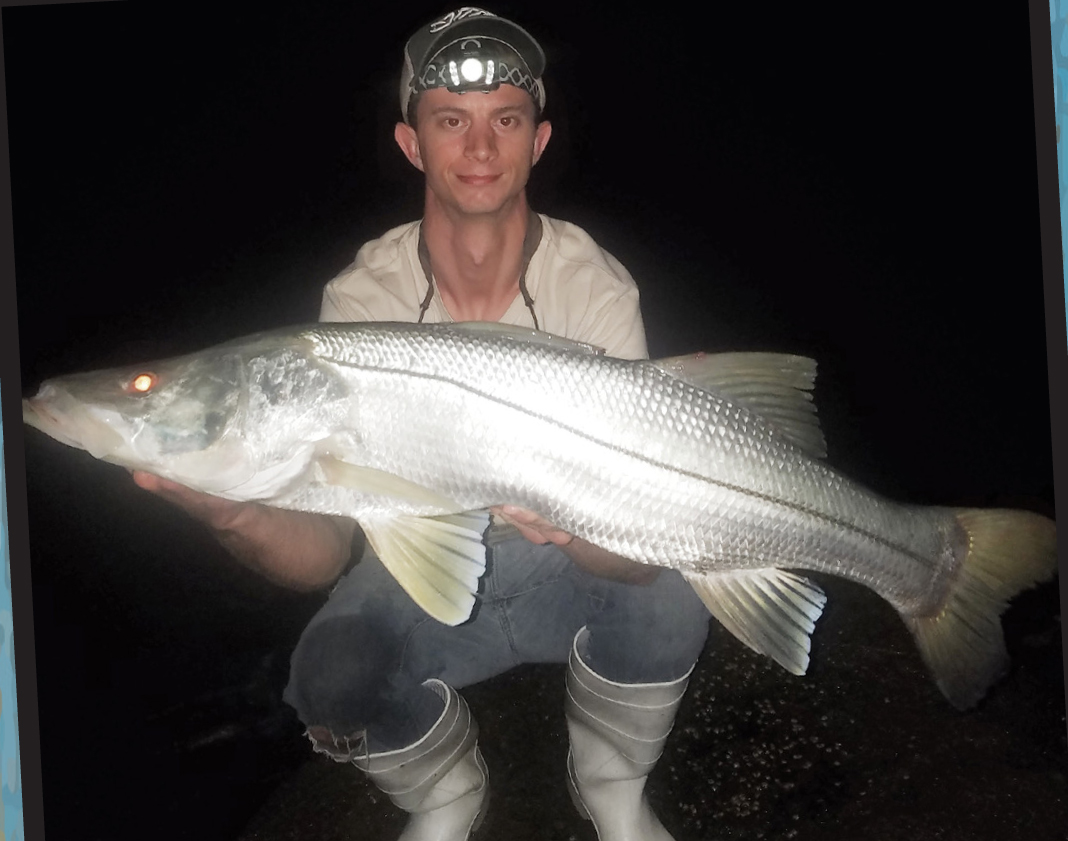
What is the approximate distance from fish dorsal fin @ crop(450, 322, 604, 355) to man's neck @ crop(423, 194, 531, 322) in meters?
0.36

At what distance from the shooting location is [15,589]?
1234 millimetres

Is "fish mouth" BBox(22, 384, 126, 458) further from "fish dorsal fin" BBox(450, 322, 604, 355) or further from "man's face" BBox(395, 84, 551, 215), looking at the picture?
"man's face" BBox(395, 84, 551, 215)

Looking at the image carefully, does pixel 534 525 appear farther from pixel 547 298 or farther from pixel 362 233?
pixel 362 233

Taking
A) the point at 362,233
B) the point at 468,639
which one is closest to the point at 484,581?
the point at 468,639

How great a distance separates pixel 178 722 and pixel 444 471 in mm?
1410

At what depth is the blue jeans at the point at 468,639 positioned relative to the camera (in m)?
1.43

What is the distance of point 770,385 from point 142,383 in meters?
1.16

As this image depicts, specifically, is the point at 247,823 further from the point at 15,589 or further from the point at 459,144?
the point at 459,144

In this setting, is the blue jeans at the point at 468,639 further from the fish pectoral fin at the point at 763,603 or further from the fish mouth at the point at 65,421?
the fish mouth at the point at 65,421

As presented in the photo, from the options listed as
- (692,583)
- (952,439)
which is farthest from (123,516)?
(952,439)

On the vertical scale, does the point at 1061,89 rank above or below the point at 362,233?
above

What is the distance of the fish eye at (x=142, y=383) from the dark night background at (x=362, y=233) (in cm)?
113

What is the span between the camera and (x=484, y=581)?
157 cm

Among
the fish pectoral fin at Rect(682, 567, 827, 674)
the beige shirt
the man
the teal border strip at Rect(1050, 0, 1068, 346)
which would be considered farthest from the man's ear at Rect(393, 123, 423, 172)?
the teal border strip at Rect(1050, 0, 1068, 346)
